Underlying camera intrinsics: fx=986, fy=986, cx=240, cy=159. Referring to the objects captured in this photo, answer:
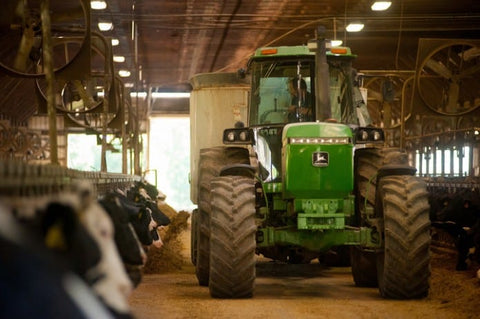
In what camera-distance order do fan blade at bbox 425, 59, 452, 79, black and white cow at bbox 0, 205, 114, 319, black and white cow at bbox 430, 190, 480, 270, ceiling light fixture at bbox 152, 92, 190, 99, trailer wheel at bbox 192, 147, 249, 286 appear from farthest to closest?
ceiling light fixture at bbox 152, 92, 190, 99 < fan blade at bbox 425, 59, 452, 79 < black and white cow at bbox 430, 190, 480, 270 < trailer wheel at bbox 192, 147, 249, 286 < black and white cow at bbox 0, 205, 114, 319

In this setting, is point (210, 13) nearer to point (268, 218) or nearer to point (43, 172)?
point (268, 218)

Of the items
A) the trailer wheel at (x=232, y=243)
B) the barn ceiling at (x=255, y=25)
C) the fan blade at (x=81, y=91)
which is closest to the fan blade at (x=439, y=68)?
the barn ceiling at (x=255, y=25)

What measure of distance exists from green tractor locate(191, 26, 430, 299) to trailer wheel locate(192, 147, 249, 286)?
14 millimetres

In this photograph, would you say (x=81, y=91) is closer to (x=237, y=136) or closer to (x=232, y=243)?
(x=237, y=136)

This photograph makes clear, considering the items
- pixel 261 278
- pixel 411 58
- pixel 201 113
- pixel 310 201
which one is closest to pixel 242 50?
pixel 411 58

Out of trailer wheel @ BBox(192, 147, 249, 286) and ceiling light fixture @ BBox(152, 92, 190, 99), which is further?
ceiling light fixture @ BBox(152, 92, 190, 99)

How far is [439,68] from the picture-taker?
1914 centimetres

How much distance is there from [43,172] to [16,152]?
26164 mm

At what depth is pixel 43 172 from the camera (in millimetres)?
4605

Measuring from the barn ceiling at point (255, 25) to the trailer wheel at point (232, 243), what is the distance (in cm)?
1078

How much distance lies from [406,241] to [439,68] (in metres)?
9.08

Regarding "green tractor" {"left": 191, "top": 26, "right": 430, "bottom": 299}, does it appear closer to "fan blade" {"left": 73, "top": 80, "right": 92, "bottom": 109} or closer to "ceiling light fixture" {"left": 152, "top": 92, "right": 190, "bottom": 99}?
"fan blade" {"left": 73, "top": 80, "right": 92, "bottom": 109}

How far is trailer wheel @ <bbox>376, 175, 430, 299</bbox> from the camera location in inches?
421

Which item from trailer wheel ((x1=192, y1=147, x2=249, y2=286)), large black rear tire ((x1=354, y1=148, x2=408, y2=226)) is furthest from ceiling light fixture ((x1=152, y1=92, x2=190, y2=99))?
large black rear tire ((x1=354, y1=148, x2=408, y2=226))
